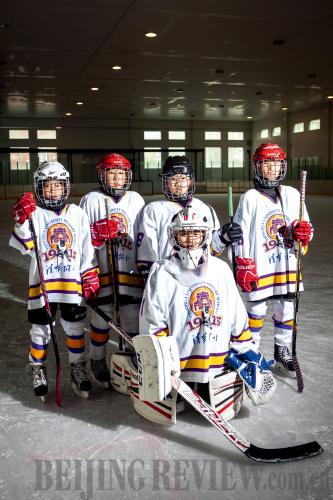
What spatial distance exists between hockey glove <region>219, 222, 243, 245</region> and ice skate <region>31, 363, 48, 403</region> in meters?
1.11

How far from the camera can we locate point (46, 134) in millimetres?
23594

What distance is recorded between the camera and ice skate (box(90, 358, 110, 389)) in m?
2.59

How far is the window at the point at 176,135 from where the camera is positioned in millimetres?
25109

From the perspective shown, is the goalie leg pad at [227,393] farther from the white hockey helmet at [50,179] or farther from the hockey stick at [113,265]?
the white hockey helmet at [50,179]

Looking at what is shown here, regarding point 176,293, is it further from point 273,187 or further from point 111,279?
point 273,187

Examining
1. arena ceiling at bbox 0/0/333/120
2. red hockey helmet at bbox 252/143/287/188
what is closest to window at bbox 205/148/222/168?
arena ceiling at bbox 0/0/333/120

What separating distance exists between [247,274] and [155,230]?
523 mm

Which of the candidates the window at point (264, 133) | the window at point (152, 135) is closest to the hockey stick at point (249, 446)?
the window at point (152, 135)

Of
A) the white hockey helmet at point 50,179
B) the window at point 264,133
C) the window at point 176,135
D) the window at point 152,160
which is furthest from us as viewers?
the window at point 176,135

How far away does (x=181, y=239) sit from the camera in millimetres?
2076

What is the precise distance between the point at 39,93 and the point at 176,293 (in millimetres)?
14966

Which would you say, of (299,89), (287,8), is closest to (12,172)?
(299,89)

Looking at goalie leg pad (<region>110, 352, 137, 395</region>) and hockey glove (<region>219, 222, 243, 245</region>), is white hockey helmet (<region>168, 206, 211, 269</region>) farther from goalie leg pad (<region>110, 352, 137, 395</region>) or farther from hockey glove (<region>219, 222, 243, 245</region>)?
goalie leg pad (<region>110, 352, 137, 395</region>)

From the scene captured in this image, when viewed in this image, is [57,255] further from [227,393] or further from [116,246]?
[227,393]
